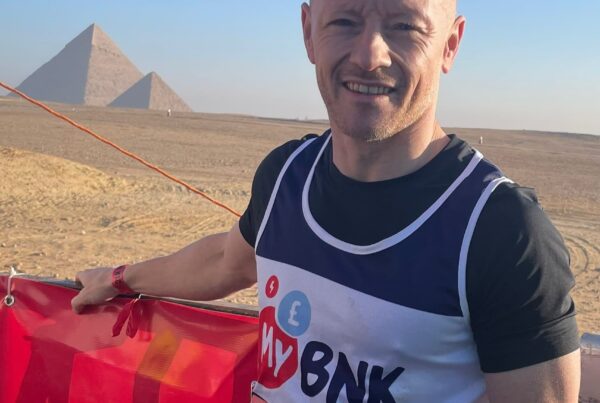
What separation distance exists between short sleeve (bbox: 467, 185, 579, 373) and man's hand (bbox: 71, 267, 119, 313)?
1.52 meters

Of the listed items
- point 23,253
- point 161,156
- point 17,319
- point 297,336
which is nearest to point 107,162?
point 161,156

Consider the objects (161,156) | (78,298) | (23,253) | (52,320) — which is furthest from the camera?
(161,156)

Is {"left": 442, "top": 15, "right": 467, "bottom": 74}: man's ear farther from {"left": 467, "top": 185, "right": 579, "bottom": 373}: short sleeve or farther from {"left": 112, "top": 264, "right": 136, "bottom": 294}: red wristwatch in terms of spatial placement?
{"left": 112, "top": 264, "right": 136, "bottom": 294}: red wristwatch

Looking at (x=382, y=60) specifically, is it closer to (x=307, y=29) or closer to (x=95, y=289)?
(x=307, y=29)

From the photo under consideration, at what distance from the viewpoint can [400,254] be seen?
5.17ft

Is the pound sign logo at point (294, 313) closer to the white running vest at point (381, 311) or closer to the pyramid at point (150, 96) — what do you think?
the white running vest at point (381, 311)

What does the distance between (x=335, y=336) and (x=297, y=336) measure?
13cm

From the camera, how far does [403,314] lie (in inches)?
60.5

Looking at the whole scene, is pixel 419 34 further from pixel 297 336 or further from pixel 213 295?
pixel 213 295

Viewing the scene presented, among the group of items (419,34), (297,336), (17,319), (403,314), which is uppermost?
(419,34)

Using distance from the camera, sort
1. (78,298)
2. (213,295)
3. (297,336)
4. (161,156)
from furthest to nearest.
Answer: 1. (161,156)
2. (78,298)
3. (213,295)
4. (297,336)

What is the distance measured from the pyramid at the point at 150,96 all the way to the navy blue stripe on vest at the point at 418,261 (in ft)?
510

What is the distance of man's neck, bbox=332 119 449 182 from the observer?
66.6 inches

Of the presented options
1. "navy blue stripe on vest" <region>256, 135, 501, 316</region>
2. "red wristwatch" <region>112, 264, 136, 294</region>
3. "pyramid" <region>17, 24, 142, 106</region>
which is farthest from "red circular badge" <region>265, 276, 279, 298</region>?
"pyramid" <region>17, 24, 142, 106</region>
